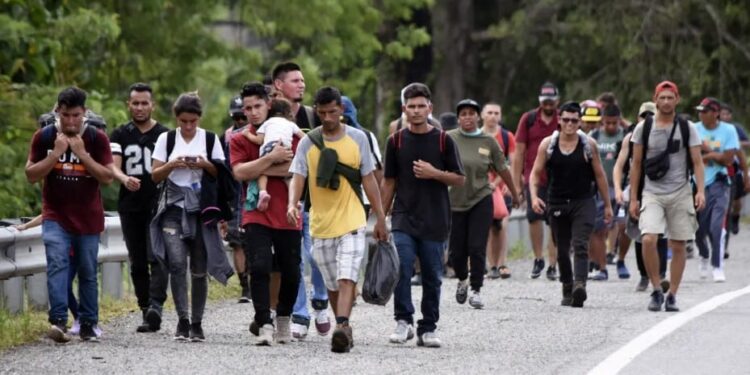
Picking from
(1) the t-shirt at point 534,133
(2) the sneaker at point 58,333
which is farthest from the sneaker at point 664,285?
(2) the sneaker at point 58,333

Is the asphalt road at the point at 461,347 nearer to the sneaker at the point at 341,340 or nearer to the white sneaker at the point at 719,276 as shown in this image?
the sneaker at the point at 341,340

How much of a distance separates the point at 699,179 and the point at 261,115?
423cm

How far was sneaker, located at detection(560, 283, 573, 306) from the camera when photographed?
1568 centimetres

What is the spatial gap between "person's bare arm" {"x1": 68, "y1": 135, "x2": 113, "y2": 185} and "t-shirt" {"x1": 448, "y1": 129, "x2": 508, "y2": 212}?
428 centimetres

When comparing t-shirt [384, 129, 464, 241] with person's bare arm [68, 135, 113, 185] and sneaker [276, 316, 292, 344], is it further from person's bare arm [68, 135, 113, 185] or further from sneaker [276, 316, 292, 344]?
person's bare arm [68, 135, 113, 185]

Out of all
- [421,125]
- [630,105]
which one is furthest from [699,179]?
[630,105]

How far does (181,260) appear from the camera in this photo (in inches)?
503

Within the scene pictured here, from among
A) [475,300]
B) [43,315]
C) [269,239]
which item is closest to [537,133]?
[475,300]

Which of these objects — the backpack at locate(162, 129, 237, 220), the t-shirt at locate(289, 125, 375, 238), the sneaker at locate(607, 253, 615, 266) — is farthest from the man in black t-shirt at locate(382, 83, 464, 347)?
the sneaker at locate(607, 253, 615, 266)

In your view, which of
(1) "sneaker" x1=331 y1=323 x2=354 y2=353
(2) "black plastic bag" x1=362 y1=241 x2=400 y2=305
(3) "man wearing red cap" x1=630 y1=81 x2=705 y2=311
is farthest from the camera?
(3) "man wearing red cap" x1=630 y1=81 x2=705 y2=311

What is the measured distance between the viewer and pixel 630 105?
3759 centimetres

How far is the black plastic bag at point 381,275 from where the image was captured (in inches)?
478

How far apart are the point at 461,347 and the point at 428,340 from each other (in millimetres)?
221

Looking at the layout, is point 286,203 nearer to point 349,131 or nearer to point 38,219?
point 349,131
